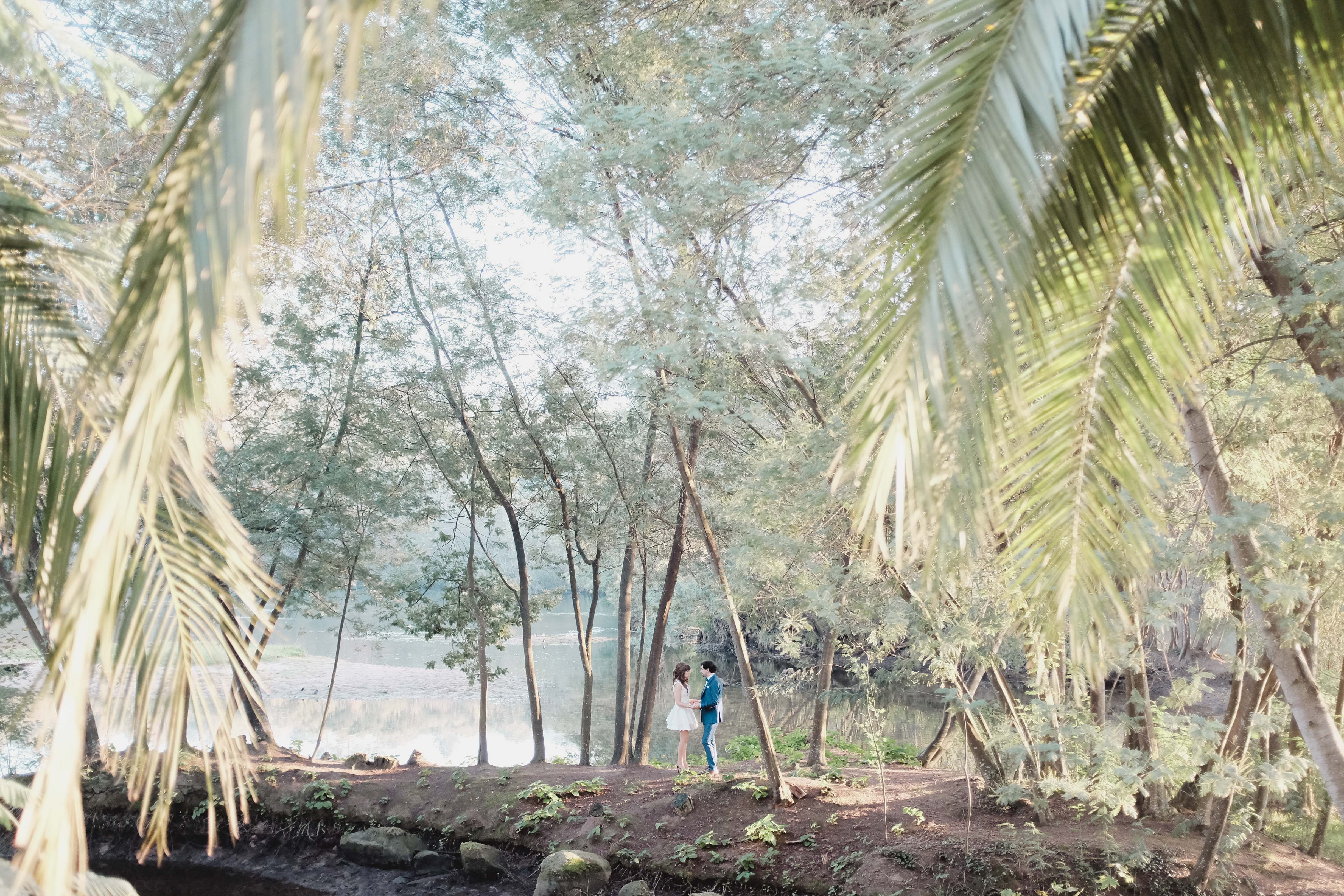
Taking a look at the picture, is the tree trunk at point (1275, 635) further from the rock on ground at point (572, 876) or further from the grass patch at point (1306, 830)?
the rock on ground at point (572, 876)

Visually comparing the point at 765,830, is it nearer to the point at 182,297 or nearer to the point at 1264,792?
the point at 1264,792

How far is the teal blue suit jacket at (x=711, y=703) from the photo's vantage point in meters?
11.2

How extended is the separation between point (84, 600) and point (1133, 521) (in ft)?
7.00

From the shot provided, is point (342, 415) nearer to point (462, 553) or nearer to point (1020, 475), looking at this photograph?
point (462, 553)

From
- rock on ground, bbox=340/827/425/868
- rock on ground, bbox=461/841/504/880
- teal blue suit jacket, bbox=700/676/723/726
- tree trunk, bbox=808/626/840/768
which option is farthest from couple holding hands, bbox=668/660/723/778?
rock on ground, bbox=340/827/425/868

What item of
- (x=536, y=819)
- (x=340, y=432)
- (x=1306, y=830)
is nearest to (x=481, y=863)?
(x=536, y=819)

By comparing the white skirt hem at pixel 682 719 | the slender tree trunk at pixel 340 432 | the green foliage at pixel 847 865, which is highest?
the slender tree trunk at pixel 340 432

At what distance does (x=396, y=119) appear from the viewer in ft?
38.6

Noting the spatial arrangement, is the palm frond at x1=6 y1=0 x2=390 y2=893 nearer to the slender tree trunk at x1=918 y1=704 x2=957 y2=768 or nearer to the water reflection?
the slender tree trunk at x1=918 y1=704 x2=957 y2=768

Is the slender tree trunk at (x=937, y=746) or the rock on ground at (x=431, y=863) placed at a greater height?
the slender tree trunk at (x=937, y=746)

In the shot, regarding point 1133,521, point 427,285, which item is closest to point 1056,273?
point 1133,521

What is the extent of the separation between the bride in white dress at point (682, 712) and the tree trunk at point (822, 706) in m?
1.62

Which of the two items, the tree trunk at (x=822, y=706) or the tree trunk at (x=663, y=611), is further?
the tree trunk at (x=663, y=611)

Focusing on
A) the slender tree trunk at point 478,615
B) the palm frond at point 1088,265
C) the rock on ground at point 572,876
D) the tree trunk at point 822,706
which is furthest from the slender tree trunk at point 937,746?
the palm frond at point 1088,265
